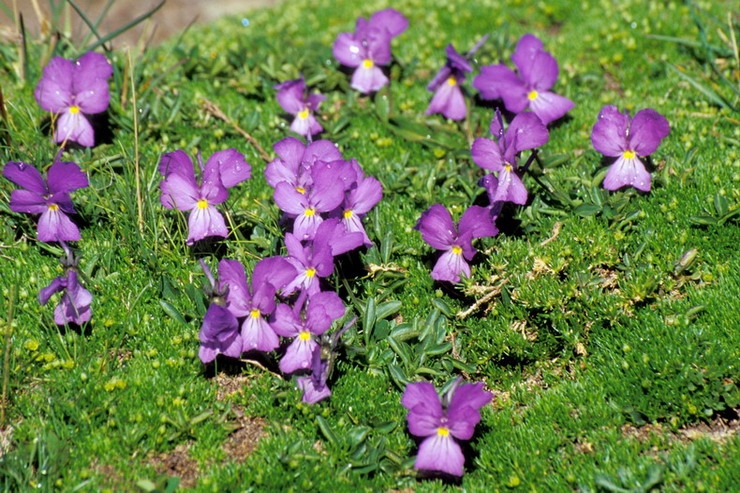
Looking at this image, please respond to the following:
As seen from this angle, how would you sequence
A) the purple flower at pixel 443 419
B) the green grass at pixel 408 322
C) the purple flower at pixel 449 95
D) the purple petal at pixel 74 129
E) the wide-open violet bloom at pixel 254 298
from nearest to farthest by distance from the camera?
the purple flower at pixel 443 419
the green grass at pixel 408 322
the wide-open violet bloom at pixel 254 298
the purple petal at pixel 74 129
the purple flower at pixel 449 95

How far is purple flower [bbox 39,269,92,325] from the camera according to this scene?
384cm

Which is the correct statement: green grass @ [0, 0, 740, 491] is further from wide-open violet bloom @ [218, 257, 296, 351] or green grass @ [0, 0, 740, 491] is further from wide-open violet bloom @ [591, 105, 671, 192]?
wide-open violet bloom @ [218, 257, 296, 351]

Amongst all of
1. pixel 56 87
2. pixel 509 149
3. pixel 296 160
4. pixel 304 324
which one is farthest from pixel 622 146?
pixel 56 87

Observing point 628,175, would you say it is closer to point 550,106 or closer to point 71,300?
point 550,106

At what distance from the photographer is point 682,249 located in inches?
171

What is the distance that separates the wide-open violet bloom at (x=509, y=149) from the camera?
13.9 feet

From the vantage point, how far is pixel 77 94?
16.8ft

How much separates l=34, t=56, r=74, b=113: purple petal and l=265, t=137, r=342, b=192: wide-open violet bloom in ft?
5.63

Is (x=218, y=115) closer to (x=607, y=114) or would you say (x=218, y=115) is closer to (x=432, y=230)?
(x=432, y=230)

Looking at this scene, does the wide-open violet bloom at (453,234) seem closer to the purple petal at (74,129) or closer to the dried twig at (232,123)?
the dried twig at (232,123)

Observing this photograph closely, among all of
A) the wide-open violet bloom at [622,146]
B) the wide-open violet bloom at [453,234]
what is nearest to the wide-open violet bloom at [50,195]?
the wide-open violet bloom at [453,234]

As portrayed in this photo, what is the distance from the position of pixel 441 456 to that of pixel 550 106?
2.98 metres

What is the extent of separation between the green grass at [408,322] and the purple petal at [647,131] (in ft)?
0.95

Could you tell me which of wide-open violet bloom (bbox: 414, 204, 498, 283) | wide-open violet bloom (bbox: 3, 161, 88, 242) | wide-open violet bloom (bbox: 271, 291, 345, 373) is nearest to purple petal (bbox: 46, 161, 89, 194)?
wide-open violet bloom (bbox: 3, 161, 88, 242)
